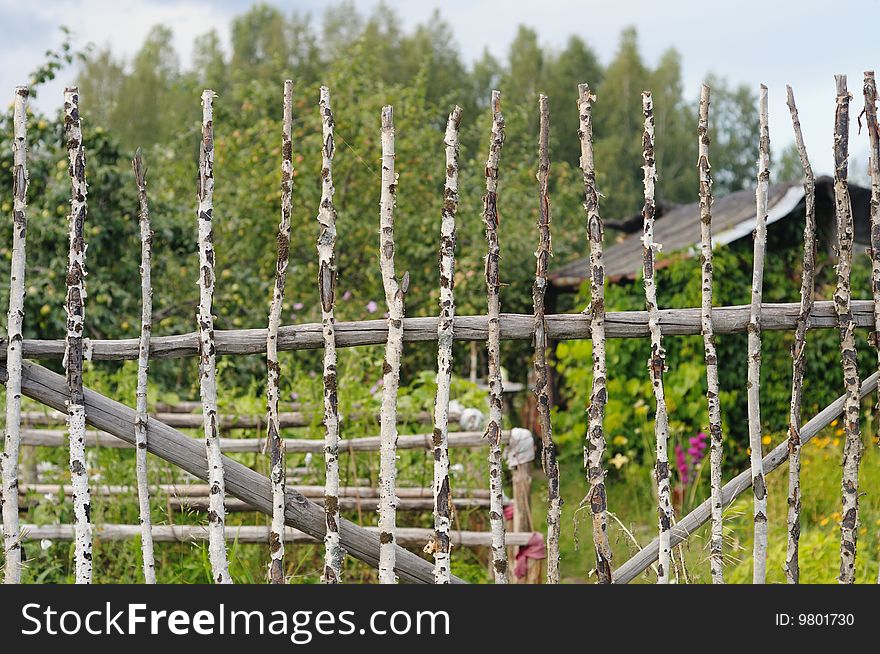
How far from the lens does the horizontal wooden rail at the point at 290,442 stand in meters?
4.32

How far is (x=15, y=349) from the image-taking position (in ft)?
8.43

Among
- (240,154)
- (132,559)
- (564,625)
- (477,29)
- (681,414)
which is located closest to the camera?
(564,625)

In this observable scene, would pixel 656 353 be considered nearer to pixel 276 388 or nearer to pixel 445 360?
pixel 445 360

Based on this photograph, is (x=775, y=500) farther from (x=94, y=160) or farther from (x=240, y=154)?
(x=240, y=154)

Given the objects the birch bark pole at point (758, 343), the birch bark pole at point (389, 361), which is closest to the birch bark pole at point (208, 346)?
the birch bark pole at point (389, 361)

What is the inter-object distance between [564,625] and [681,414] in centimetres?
437

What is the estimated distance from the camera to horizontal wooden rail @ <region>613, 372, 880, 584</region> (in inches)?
110

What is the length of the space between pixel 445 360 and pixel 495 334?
17cm

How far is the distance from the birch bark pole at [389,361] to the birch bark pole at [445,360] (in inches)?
4.7

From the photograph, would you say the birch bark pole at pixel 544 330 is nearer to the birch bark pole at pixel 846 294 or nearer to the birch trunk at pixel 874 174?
the birch bark pole at pixel 846 294

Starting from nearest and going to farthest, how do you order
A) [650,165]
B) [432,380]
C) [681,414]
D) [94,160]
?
[650,165] < [432,380] < [681,414] < [94,160]

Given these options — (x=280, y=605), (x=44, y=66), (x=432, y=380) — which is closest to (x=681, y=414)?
(x=432, y=380)

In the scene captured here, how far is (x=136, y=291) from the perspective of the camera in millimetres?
7727

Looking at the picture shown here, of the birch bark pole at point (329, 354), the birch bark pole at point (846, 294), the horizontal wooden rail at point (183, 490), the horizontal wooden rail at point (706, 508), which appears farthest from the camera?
the horizontal wooden rail at point (183, 490)
